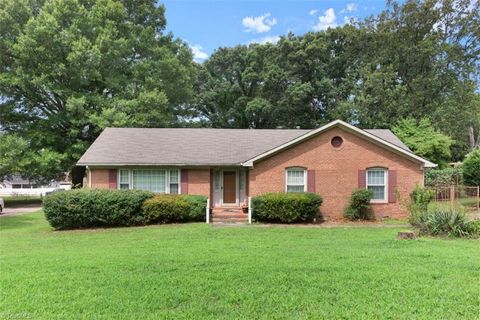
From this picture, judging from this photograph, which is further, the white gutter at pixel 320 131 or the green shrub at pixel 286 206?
the white gutter at pixel 320 131

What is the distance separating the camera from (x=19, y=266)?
7961 mm

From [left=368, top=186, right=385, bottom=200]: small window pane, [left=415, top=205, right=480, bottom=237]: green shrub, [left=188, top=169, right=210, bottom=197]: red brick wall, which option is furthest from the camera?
[left=188, top=169, right=210, bottom=197]: red brick wall

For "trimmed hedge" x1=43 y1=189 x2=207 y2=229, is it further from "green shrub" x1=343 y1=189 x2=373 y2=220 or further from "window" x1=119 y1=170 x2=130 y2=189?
"green shrub" x1=343 y1=189 x2=373 y2=220

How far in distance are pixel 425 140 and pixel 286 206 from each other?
19595 millimetres

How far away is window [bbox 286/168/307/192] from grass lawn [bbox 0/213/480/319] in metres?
7.04

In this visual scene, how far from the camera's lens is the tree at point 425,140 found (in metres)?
29.7

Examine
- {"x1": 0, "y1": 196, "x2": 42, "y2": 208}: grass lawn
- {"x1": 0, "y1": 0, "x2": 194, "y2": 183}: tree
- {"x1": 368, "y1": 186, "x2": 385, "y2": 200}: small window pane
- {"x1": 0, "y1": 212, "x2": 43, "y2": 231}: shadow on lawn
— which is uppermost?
{"x1": 0, "y1": 0, "x2": 194, "y2": 183}: tree

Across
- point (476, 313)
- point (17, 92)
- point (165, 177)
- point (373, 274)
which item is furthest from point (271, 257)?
point (17, 92)

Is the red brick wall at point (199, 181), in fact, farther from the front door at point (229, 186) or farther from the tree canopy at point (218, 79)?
the tree canopy at point (218, 79)

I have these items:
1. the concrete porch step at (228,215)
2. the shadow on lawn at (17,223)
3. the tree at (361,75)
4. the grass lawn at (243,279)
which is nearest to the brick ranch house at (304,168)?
the concrete porch step at (228,215)

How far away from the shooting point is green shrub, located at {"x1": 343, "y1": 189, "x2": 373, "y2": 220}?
1745 cm

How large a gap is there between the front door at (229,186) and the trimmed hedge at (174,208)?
10.2ft

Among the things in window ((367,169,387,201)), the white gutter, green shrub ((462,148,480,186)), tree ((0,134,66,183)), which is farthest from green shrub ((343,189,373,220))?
tree ((0,134,66,183))

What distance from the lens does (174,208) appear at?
1655 centimetres
